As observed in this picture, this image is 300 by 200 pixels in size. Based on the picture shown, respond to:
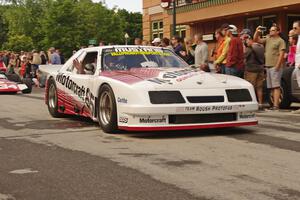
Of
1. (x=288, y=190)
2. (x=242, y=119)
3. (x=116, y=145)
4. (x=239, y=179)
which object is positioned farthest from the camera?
(x=242, y=119)

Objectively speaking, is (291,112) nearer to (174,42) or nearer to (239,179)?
(174,42)

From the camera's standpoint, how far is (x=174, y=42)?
13805 mm

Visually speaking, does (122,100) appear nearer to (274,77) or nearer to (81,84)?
(81,84)

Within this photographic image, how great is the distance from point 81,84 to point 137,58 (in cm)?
101

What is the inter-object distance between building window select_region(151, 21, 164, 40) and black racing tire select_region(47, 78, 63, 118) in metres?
26.6

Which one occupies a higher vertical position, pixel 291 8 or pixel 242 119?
pixel 291 8

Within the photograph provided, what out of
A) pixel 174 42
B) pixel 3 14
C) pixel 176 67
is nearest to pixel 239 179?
pixel 176 67

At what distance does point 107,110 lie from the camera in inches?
314

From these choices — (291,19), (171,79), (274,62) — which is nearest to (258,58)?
(274,62)

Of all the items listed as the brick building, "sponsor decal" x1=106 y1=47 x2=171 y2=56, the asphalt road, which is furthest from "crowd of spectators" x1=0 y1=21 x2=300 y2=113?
the brick building

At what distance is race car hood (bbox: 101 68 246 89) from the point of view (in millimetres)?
7348

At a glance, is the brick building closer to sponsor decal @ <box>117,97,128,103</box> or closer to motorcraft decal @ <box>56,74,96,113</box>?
motorcraft decal @ <box>56,74,96,113</box>

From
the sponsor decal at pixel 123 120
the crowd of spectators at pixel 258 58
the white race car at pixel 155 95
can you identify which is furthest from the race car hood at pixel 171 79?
the crowd of spectators at pixel 258 58

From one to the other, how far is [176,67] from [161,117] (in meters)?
1.81
